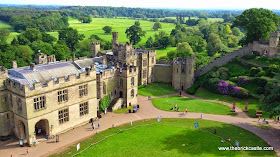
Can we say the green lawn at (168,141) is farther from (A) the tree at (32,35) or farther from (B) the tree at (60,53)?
(A) the tree at (32,35)

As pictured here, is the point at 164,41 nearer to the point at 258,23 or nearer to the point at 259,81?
the point at 258,23

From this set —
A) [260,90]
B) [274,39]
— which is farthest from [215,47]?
[260,90]

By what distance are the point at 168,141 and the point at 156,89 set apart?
32.1 m

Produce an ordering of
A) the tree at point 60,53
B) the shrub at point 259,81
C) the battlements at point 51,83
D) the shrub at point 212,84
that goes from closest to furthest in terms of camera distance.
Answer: the battlements at point 51,83, the shrub at point 259,81, the shrub at point 212,84, the tree at point 60,53

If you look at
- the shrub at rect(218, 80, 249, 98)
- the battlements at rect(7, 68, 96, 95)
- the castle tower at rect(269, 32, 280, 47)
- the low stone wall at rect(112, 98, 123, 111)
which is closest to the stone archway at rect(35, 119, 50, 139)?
the battlements at rect(7, 68, 96, 95)

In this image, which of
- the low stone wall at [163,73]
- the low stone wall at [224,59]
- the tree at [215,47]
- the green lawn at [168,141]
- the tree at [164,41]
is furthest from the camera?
the tree at [164,41]

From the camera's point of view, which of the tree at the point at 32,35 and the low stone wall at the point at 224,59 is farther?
the tree at the point at 32,35

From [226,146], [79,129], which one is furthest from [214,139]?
[79,129]

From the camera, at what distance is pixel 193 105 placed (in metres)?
63.5

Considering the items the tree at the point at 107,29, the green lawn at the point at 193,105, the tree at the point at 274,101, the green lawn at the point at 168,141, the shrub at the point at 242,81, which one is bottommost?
the green lawn at the point at 168,141

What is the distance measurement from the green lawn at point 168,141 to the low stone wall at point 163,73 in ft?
92.0

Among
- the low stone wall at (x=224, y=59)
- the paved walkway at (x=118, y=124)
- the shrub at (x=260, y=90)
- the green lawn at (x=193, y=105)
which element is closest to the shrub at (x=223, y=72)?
the low stone wall at (x=224, y=59)

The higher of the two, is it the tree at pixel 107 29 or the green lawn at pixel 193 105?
the tree at pixel 107 29

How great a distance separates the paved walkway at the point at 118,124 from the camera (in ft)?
139
